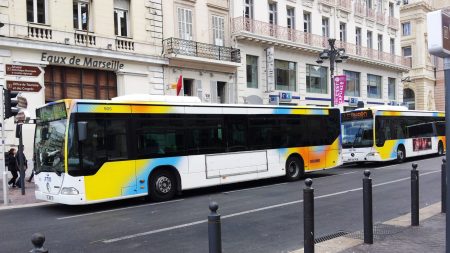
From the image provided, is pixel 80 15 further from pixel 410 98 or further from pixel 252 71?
pixel 410 98

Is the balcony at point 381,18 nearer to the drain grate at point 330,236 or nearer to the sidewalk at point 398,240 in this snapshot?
the sidewalk at point 398,240

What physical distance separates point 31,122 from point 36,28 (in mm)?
4024

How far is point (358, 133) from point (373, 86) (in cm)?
2081

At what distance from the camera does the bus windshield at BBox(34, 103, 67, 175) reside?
10.9m

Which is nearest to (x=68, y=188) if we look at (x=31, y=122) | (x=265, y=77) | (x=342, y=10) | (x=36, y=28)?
(x=31, y=122)

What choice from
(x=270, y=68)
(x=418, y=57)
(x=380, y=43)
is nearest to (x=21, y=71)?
(x=270, y=68)

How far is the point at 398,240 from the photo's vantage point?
6.56m

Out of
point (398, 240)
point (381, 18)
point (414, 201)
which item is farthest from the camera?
point (381, 18)

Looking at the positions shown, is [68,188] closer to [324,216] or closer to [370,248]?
[324,216]

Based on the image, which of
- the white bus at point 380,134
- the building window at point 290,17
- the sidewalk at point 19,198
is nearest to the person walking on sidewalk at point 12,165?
the sidewalk at point 19,198

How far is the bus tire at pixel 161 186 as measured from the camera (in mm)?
12289

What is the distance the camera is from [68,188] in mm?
10672

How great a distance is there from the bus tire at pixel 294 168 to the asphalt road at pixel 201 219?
71.4 inches

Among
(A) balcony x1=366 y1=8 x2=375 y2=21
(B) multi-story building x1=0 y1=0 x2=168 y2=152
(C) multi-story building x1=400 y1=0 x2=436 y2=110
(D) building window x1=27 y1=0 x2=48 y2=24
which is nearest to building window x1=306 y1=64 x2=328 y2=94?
(A) balcony x1=366 y1=8 x2=375 y2=21
